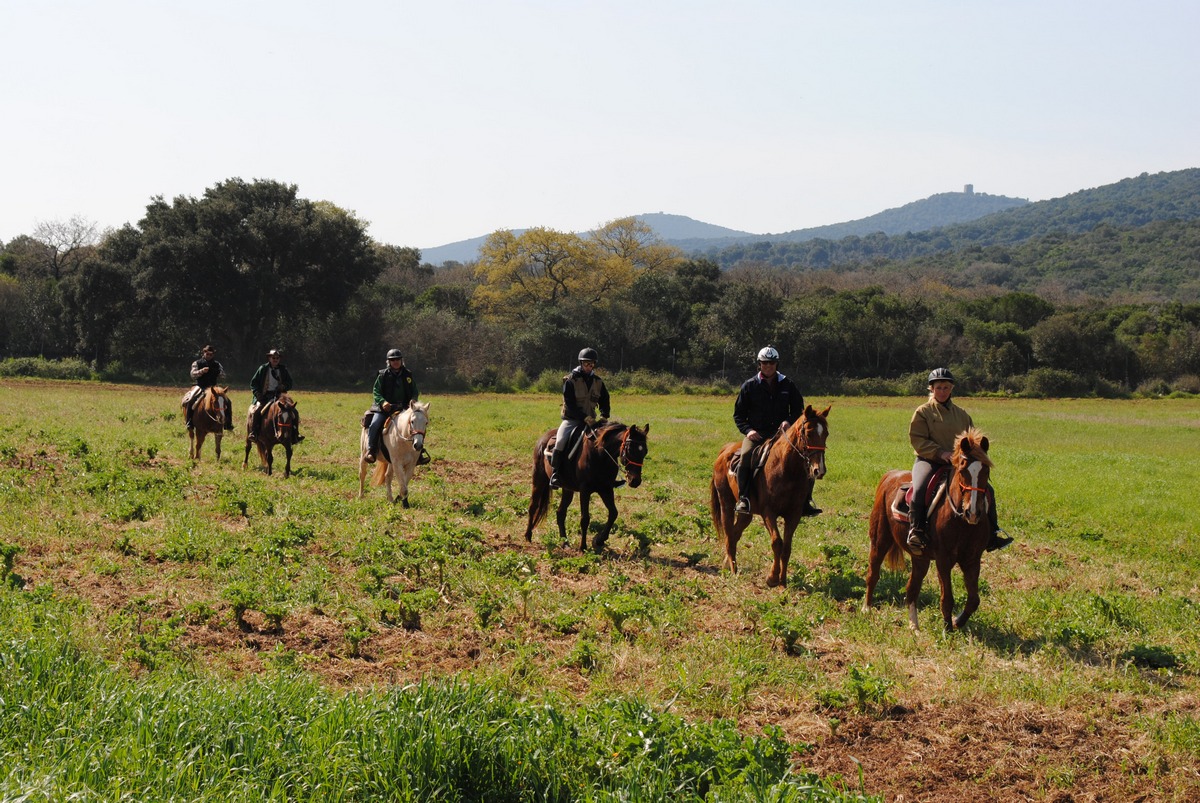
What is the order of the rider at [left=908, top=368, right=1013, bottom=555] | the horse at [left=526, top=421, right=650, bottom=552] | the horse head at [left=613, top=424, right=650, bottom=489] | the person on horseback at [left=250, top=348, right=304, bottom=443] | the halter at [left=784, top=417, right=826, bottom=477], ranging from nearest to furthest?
the rider at [left=908, top=368, right=1013, bottom=555] → the halter at [left=784, top=417, right=826, bottom=477] → the horse head at [left=613, top=424, right=650, bottom=489] → the horse at [left=526, top=421, right=650, bottom=552] → the person on horseback at [left=250, top=348, right=304, bottom=443]

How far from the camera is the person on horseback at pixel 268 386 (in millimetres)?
18938

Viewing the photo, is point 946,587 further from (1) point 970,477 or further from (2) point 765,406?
(2) point 765,406

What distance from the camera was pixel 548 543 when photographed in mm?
12531

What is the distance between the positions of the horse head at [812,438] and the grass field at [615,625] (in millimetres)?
1531

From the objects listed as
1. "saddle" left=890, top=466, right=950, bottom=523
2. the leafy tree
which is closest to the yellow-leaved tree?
the leafy tree

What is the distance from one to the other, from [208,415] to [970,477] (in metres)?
16.6

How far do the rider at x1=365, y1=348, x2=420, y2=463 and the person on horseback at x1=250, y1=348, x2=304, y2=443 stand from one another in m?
3.84

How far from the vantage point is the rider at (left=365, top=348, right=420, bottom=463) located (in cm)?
1560

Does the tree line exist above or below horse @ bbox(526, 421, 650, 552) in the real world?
above

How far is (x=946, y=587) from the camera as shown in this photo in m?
8.91

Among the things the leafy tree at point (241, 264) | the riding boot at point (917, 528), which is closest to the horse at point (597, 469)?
the riding boot at point (917, 528)

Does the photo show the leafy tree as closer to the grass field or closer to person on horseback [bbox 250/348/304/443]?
person on horseback [bbox 250/348/304/443]

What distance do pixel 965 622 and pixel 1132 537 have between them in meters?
→ 8.87

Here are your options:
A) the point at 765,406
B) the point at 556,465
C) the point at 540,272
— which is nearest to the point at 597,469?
the point at 556,465
